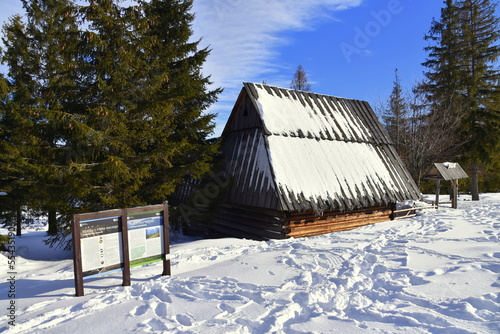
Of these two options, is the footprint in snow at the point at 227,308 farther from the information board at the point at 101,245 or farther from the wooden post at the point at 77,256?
the wooden post at the point at 77,256

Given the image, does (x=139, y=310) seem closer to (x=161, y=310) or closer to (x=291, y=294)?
(x=161, y=310)

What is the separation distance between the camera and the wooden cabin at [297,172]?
10156mm

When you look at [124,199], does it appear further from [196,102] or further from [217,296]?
[217,296]

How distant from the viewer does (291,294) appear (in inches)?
182

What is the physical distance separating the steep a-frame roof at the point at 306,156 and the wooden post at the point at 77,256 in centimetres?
568

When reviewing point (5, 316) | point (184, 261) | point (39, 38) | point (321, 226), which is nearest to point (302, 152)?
point (321, 226)

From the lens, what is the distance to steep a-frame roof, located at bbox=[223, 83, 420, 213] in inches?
403

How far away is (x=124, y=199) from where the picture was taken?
33.0 feet

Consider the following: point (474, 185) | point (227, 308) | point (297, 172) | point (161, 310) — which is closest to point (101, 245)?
point (161, 310)

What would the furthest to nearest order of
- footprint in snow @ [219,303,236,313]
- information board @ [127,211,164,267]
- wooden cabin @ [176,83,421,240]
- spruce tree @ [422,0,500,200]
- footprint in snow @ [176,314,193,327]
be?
1. spruce tree @ [422,0,500,200]
2. wooden cabin @ [176,83,421,240]
3. information board @ [127,211,164,267]
4. footprint in snow @ [219,303,236,313]
5. footprint in snow @ [176,314,193,327]

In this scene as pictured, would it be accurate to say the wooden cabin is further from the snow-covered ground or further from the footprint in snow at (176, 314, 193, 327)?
the footprint in snow at (176, 314, 193, 327)

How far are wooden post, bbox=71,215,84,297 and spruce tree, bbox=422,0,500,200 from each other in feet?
78.4

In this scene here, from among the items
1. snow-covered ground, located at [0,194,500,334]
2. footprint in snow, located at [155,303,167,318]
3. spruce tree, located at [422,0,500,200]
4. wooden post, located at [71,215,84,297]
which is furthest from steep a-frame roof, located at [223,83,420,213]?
spruce tree, located at [422,0,500,200]

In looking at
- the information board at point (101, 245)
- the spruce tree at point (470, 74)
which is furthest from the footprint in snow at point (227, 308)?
the spruce tree at point (470, 74)
